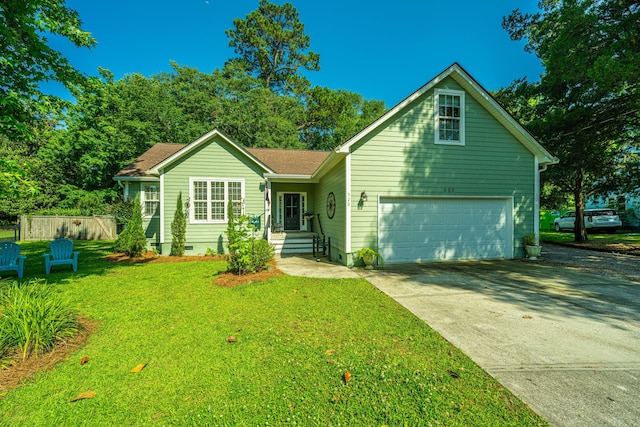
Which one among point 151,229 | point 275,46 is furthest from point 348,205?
point 275,46

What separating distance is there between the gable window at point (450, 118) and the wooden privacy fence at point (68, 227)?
17889mm

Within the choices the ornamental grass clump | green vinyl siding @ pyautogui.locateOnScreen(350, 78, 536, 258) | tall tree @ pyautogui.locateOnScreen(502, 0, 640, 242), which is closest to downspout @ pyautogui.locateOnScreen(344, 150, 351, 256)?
green vinyl siding @ pyautogui.locateOnScreen(350, 78, 536, 258)

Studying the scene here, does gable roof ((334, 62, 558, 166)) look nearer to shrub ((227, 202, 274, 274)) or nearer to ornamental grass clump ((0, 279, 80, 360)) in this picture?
shrub ((227, 202, 274, 274))

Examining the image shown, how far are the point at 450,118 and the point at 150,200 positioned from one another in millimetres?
12567

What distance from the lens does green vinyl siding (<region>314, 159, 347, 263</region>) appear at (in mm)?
8719

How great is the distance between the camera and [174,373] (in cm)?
281

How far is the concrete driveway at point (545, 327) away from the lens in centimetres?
244

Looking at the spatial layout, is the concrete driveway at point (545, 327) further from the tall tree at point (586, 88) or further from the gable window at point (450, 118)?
the tall tree at point (586, 88)

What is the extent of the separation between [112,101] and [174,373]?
77.4 feet

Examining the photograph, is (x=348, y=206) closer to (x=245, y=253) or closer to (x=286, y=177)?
(x=245, y=253)

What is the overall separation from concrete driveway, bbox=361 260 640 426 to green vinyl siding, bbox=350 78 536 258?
2.62m

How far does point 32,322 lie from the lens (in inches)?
123

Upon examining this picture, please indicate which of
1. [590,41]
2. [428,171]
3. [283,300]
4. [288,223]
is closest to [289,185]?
[288,223]

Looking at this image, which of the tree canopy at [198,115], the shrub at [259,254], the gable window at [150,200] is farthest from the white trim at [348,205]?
the tree canopy at [198,115]
